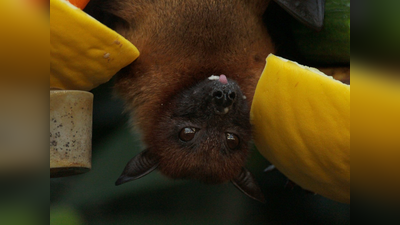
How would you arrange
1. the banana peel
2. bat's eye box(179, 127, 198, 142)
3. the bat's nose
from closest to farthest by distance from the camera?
the banana peel < the bat's nose < bat's eye box(179, 127, 198, 142)

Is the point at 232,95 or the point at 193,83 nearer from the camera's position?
the point at 232,95

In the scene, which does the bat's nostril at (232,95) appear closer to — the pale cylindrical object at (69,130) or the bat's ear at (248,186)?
the bat's ear at (248,186)

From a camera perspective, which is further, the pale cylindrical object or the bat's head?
the bat's head

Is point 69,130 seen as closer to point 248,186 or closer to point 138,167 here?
point 138,167

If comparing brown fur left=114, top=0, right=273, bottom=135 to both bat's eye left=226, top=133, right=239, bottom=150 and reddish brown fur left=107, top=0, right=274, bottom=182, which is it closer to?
reddish brown fur left=107, top=0, right=274, bottom=182

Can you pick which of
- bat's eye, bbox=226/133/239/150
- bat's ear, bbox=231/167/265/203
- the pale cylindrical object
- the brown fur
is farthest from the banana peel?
bat's ear, bbox=231/167/265/203

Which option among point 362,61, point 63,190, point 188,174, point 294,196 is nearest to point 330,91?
point 362,61

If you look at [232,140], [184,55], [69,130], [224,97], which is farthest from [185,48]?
[69,130]
